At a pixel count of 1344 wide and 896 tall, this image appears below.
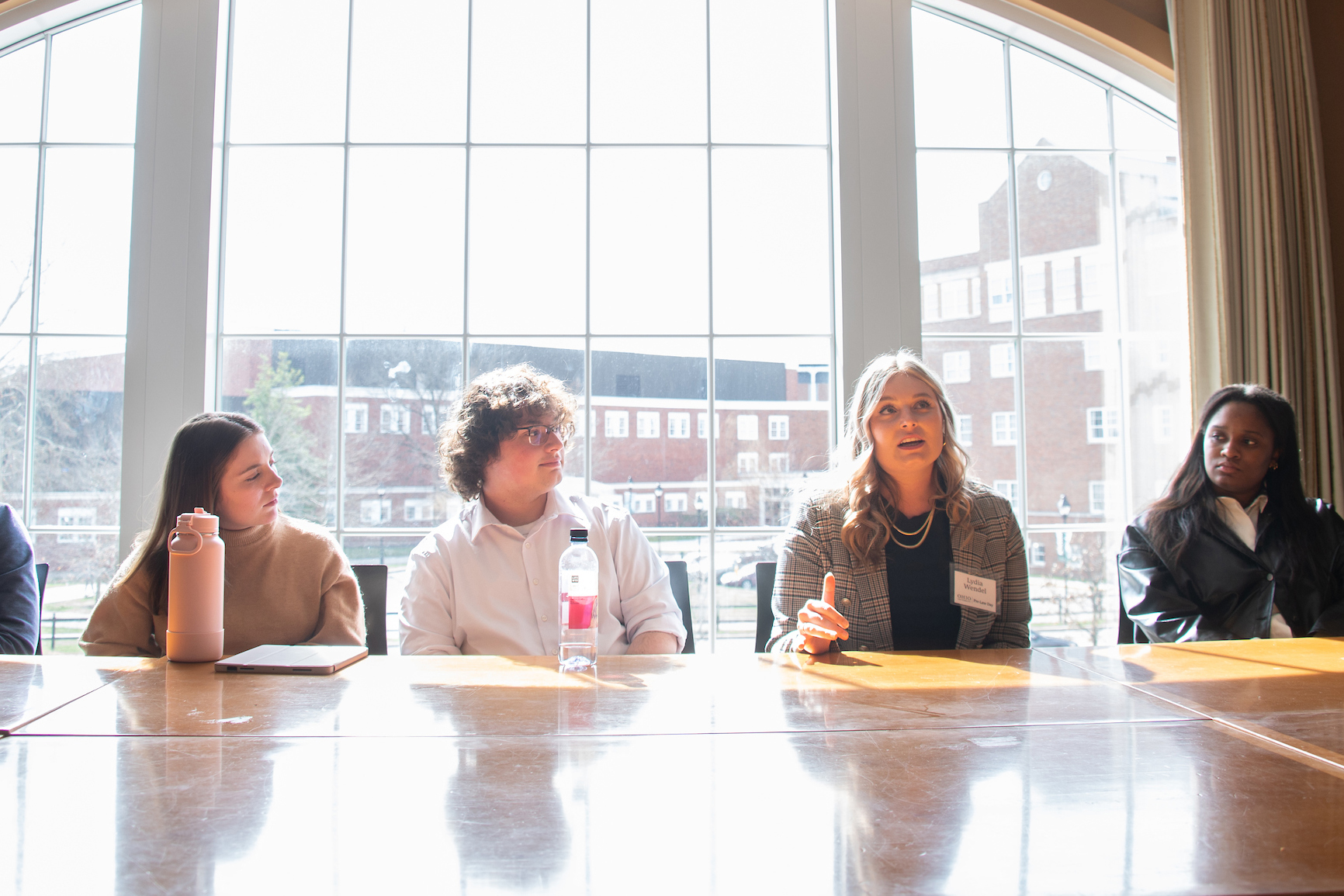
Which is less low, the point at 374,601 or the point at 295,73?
the point at 295,73

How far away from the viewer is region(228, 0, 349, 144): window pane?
3219 mm

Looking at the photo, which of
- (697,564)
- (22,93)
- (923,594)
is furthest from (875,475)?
(22,93)

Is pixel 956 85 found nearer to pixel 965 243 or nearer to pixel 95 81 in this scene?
pixel 965 243

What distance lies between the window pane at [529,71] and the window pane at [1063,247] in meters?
1.81

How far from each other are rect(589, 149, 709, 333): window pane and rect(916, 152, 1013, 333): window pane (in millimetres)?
876

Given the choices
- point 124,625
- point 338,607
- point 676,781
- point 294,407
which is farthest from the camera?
point 294,407

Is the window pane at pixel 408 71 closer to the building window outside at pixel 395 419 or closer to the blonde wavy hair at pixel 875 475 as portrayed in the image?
the building window outside at pixel 395 419

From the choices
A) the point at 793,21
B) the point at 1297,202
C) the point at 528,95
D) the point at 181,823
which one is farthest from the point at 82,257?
the point at 1297,202

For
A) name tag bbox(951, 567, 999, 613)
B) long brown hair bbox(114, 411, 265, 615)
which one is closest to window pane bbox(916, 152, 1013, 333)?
name tag bbox(951, 567, 999, 613)

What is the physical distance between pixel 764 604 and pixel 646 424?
1.10 meters

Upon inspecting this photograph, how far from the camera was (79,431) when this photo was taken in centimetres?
312

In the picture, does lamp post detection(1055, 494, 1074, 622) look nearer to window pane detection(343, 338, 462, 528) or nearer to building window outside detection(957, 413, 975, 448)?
building window outside detection(957, 413, 975, 448)

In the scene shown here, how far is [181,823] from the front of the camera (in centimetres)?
81

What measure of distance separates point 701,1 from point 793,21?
1.23 ft
